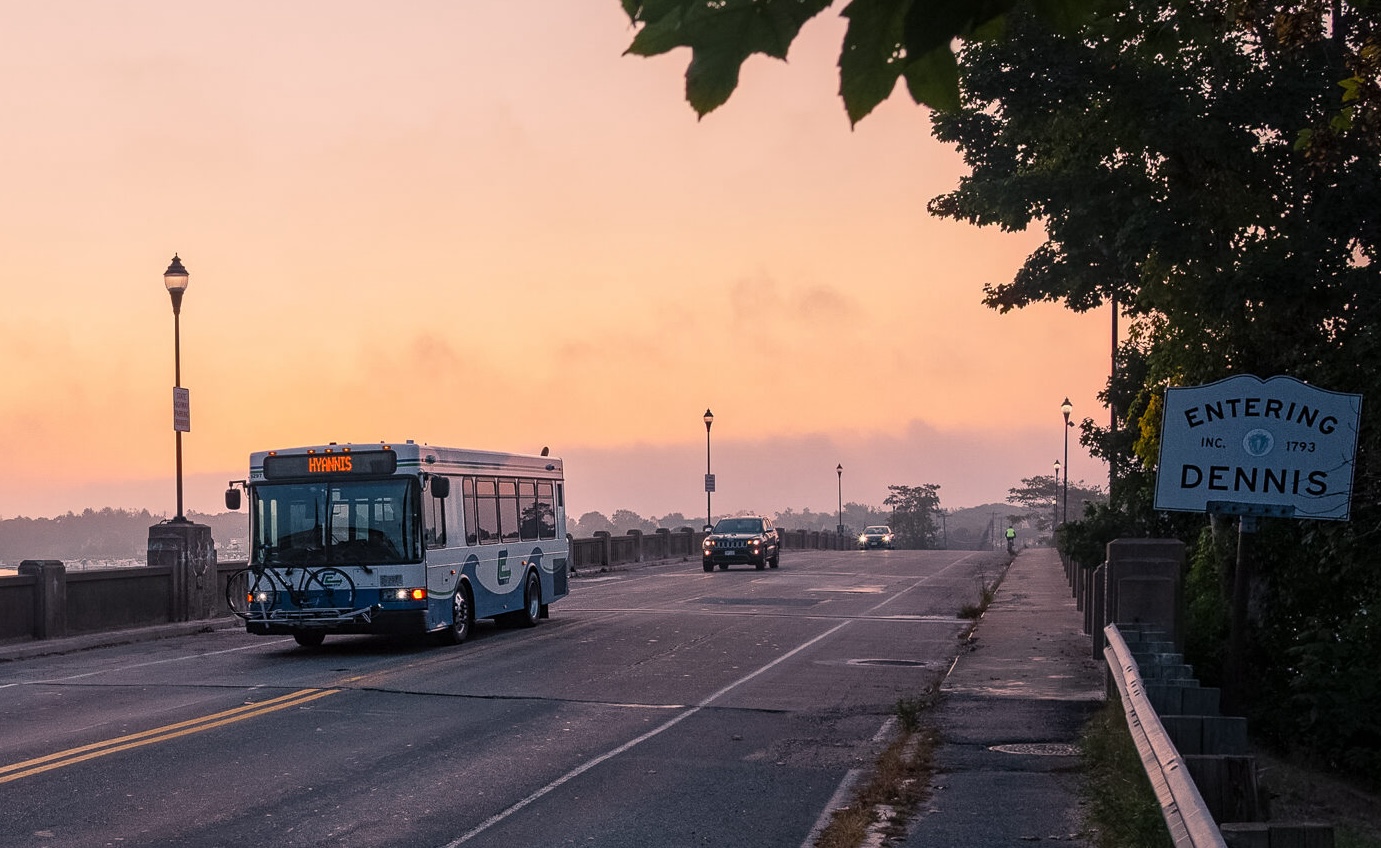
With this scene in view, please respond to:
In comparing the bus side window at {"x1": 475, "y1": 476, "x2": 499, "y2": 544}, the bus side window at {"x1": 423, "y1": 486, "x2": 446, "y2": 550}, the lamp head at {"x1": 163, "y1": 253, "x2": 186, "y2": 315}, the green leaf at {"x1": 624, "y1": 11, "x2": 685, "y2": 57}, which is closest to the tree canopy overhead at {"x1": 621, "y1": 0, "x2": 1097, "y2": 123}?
the green leaf at {"x1": 624, "y1": 11, "x2": 685, "y2": 57}

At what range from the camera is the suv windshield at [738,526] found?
50.4 m

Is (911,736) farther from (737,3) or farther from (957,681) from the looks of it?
(737,3)

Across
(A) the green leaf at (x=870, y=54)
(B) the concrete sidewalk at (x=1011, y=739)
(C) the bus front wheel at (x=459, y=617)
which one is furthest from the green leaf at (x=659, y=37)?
(C) the bus front wheel at (x=459, y=617)

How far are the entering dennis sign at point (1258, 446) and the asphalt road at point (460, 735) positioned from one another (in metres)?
3.46

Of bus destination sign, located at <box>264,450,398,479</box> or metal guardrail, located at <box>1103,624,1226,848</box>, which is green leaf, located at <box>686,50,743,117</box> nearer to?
metal guardrail, located at <box>1103,624,1226,848</box>

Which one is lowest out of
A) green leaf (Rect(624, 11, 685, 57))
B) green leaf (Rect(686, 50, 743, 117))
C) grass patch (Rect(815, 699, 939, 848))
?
grass patch (Rect(815, 699, 939, 848))

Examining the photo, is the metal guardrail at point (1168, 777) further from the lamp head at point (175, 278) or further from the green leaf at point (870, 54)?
the lamp head at point (175, 278)

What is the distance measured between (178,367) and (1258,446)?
20455mm

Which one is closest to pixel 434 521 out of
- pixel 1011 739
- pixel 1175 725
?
pixel 1011 739

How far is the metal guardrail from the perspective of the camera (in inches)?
189

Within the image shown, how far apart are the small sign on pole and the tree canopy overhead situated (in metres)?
24.8

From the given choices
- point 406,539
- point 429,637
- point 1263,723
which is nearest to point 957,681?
point 1263,723

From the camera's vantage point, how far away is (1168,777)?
5.84 meters

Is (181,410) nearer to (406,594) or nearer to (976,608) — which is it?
(406,594)
